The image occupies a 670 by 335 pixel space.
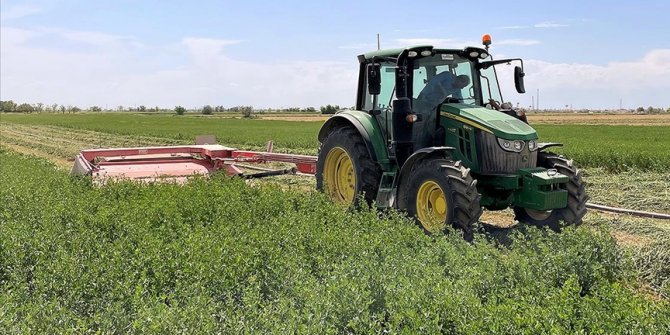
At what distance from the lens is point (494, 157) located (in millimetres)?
6734

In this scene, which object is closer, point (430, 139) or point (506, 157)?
point (506, 157)

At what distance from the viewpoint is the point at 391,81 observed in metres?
7.84

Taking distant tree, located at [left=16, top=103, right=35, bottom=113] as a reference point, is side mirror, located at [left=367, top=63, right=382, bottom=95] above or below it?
below

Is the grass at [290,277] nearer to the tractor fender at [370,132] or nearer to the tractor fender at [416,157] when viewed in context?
the tractor fender at [416,157]

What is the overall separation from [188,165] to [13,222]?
4929 mm

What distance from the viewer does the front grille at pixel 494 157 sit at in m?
6.72

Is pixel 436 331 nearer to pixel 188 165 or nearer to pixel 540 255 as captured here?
pixel 540 255

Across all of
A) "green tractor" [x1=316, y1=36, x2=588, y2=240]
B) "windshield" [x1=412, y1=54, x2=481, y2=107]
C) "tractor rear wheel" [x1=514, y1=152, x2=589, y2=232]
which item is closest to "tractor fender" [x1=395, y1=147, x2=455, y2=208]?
"green tractor" [x1=316, y1=36, x2=588, y2=240]

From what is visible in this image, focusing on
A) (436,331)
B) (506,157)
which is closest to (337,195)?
(506,157)

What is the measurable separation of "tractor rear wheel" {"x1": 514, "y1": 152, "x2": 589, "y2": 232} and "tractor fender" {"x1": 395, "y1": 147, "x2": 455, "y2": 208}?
1235mm

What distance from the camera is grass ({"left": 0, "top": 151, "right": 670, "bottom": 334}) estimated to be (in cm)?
362

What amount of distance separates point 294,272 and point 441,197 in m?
2.66

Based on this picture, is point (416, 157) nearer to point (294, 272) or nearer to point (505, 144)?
point (505, 144)

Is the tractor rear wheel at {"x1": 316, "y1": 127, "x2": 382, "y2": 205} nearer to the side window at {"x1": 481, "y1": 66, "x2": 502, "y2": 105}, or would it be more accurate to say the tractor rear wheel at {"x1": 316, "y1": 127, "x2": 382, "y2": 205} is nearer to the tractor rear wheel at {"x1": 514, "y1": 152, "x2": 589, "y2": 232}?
the side window at {"x1": 481, "y1": 66, "x2": 502, "y2": 105}
